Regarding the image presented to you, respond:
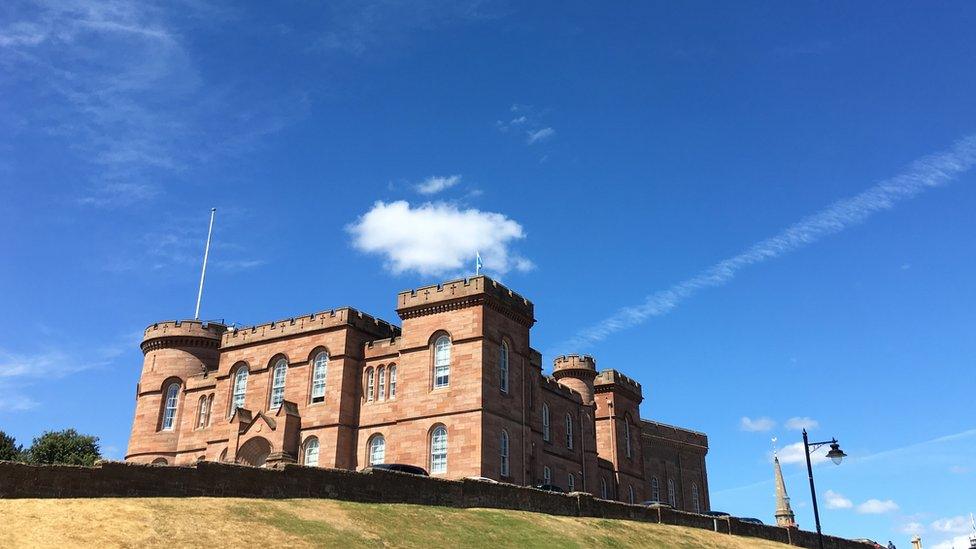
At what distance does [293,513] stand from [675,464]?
171 feet

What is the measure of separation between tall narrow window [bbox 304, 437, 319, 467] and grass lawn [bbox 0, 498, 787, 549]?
1629 centimetres

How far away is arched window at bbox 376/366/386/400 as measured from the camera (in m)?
45.8

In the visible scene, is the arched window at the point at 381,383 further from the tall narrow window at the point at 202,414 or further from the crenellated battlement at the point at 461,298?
the tall narrow window at the point at 202,414

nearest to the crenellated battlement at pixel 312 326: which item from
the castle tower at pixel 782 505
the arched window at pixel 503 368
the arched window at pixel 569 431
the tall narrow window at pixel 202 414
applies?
the tall narrow window at pixel 202 414

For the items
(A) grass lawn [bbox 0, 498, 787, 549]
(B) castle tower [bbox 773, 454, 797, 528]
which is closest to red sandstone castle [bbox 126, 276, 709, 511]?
(A) grass lawn [bbox 0, 498, 787, 549]

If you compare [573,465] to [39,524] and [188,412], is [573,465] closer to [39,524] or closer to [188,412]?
[188,412]

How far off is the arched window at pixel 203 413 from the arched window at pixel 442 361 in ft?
56.8

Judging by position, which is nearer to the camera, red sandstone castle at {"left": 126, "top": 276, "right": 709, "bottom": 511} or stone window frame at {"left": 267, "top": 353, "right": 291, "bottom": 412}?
red sandstone castle at {"left": 126, "top": 276, "right": 709, "bottom": 511}

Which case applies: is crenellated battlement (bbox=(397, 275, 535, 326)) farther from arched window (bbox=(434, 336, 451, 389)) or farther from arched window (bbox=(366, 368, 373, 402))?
arched window (bbox=(366, 368, 373, 402))

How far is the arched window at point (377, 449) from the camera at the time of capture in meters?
44.6

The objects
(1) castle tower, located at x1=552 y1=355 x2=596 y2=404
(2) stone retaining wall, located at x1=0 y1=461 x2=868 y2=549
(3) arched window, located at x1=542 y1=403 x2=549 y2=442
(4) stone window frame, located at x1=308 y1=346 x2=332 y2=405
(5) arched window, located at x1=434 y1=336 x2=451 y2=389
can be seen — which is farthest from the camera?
(1) castle tower, located at x1=552 y1=355 x2=596 y2=404

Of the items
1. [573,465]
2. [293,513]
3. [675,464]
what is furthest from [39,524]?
[675,464]

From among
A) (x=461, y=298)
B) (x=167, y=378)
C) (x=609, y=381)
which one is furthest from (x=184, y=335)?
(x=609, y=381)

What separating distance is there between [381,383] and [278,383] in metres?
7.22
